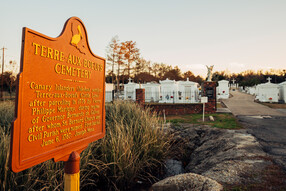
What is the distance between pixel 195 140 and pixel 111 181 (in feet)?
12.3

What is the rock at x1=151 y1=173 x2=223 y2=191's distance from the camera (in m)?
2.24

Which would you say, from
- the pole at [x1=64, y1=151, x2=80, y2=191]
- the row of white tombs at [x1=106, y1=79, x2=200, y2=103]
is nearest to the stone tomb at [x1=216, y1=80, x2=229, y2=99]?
the row of white tombs at [x1=106, y1=79, x2=200, y2=103]

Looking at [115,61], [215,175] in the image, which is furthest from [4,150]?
[115,61]

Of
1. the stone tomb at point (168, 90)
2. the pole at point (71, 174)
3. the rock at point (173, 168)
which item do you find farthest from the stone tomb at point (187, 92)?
the pole at point (71, 174)

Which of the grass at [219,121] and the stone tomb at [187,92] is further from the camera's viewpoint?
the stone tomb at [187,92]

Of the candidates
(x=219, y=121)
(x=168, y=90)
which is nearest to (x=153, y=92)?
(x=168, y=90)

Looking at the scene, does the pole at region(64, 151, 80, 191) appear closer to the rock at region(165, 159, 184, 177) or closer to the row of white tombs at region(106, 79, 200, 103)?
the rock at region(165, 159, 184, 177)

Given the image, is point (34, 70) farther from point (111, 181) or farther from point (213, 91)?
point (213, 91)

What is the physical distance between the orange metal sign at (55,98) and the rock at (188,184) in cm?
116

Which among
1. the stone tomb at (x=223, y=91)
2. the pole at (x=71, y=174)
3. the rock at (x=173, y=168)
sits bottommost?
the rock at (x=173, y=168)

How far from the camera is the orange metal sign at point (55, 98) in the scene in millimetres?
1311

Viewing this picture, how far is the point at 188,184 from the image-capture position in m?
2.33

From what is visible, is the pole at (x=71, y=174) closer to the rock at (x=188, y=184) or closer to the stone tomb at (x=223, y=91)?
the rock at (x=188, y=184)

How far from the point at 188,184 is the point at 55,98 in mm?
1975
